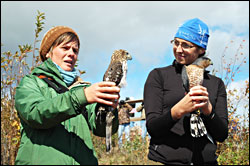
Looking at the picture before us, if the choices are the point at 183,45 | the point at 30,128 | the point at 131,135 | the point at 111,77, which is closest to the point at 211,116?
the point at 183,45

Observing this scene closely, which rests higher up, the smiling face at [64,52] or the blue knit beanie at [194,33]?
the blue knit beanie at [194,33]

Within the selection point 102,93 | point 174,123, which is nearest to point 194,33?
point 174,123

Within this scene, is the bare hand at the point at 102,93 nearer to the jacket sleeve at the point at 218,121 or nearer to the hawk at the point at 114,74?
the hawk at the point at 114,74

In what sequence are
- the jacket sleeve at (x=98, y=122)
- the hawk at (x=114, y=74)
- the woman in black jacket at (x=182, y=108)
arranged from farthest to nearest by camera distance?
the woman in black jacket at (x=182, y=108)
the jacket sleeve at (x=98, y=122)
the hawk at (x=114, y=74)

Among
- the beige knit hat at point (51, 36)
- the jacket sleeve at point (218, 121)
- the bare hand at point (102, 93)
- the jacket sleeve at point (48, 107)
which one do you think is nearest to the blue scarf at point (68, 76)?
the beige knit hat at point (51, 36)

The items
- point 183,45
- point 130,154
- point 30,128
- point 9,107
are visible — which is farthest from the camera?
point 130,154

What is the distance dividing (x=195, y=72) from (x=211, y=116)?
1.26 feet

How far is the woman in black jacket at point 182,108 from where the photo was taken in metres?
2.19

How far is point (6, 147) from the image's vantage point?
6.22 metres

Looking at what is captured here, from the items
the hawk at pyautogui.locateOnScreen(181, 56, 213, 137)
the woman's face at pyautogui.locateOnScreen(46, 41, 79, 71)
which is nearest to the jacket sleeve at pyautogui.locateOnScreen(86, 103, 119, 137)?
the woman's face at pyautogui.locateOnScreen(46, 41, 79, 71)

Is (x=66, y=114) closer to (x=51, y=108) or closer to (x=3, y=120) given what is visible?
(x=51, y=108)

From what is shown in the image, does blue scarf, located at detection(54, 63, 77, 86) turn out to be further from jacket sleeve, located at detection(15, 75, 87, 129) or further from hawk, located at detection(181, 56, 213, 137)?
hawk, located at detection(181, 56, 213, 137)

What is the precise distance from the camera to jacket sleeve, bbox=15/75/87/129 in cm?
167

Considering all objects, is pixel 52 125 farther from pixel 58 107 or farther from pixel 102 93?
pixel 102 93
